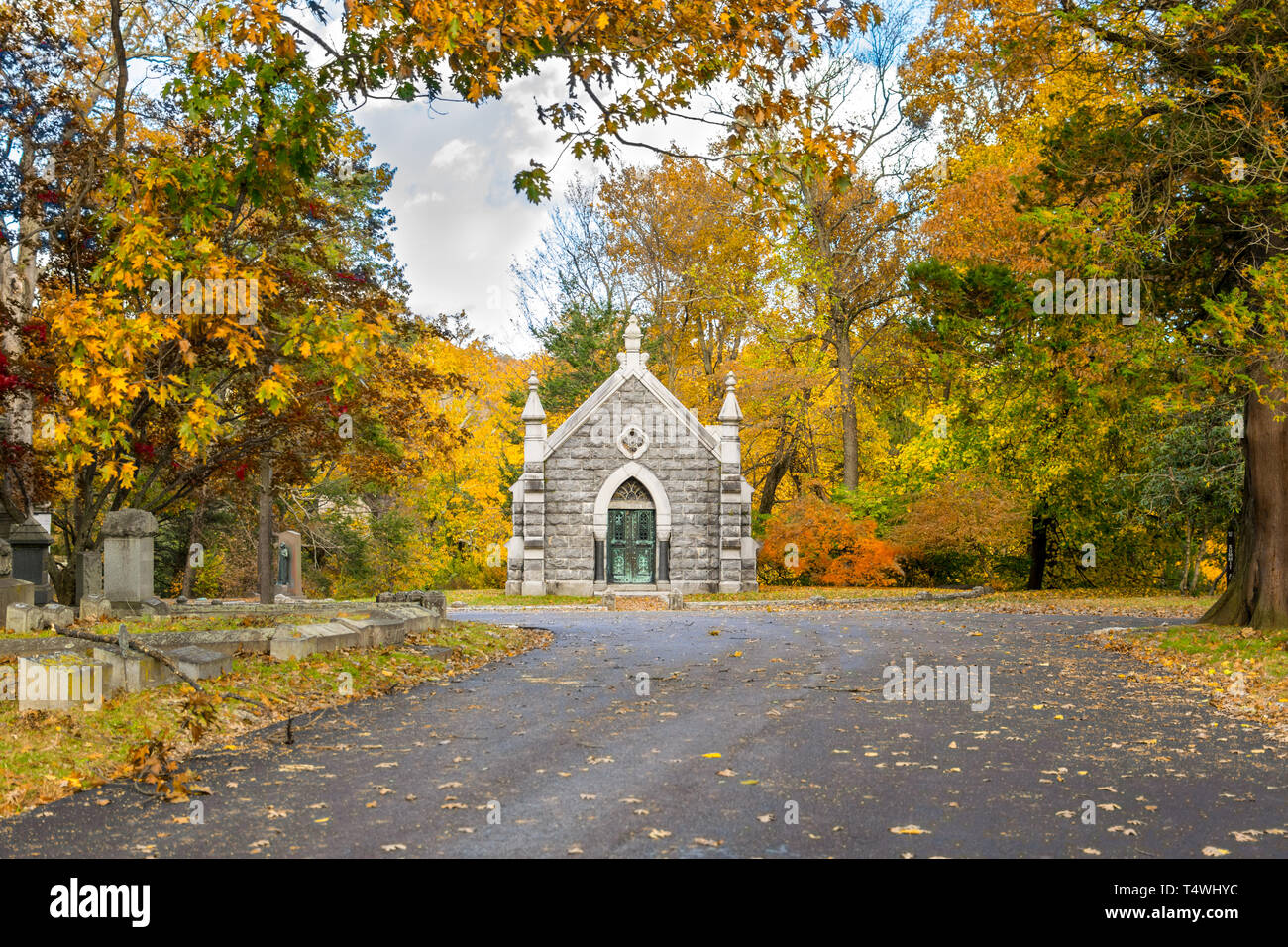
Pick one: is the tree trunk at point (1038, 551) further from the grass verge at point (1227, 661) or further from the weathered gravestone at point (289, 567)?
the weathered gravestone at point (289, 567)

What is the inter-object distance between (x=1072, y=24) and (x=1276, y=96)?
9.37 ft

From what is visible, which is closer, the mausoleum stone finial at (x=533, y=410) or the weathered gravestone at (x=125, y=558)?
the weathered gravestone at (x=125, y=558)

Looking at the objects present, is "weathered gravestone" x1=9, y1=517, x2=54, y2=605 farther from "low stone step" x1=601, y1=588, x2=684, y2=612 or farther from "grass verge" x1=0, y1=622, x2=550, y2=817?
"low stone step" x1=601, y1=588, x2=684, y2=612

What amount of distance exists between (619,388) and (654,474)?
103 inches

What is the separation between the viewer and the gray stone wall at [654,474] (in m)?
28.4

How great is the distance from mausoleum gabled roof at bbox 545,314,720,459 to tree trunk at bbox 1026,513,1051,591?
10.9m

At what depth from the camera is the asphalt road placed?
510cm

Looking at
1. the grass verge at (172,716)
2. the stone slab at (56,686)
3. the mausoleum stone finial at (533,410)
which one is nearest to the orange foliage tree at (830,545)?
the mausoleum stone finial at (533,410)

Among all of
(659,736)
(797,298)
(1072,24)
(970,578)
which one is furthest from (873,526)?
(659,736)

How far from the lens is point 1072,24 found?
14352mm

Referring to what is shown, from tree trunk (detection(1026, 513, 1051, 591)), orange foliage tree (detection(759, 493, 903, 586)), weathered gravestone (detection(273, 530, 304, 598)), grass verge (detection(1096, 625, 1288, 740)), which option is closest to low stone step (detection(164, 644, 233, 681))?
grass verge (detection(1096, 625, 1288, 740))

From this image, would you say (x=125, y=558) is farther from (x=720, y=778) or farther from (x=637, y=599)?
(x=637, y=599)

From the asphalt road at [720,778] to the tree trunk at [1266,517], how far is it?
14.4 feet

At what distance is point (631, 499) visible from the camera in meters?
28.8
